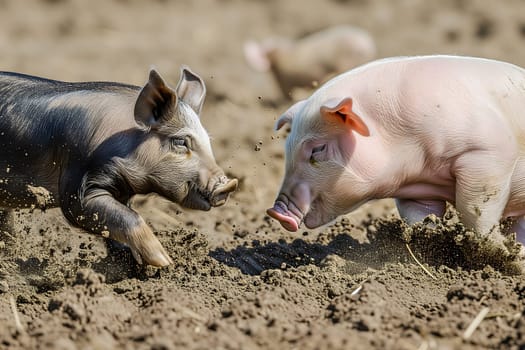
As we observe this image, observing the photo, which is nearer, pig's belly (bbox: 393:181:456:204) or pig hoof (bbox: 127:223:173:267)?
pig hoof (bbox: 127:223:173:267)

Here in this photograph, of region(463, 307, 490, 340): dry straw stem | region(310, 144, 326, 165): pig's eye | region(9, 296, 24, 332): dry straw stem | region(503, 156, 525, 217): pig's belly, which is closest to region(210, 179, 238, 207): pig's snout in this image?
region(310, 144, 326, 165): pig's eye

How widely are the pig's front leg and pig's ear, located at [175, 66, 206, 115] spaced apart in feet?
2.80

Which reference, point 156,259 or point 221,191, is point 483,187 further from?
point 156,259

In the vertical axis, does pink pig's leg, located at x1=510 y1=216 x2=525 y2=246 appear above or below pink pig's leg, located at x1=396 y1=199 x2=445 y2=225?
below

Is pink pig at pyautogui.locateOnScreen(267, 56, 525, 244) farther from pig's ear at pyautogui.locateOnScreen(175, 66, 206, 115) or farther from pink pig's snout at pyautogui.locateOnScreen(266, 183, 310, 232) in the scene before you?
pig's ear at pyautogui.locateOnScreen(175, 66, 206, 115)

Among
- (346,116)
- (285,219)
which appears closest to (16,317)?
(285,219)

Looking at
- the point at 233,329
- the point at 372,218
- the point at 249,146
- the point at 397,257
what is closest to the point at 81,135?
the point at 233,329

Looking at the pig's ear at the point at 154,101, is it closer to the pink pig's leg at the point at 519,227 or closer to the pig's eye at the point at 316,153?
the pig's eye at the point at 316,153

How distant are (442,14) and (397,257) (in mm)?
9634

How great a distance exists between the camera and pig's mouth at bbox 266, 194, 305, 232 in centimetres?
492

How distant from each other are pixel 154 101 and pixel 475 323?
6.70ft

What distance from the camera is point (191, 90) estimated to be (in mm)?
5129

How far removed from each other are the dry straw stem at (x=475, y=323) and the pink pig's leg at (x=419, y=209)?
62.0 inches

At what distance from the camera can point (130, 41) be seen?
514 inches
